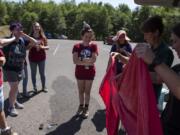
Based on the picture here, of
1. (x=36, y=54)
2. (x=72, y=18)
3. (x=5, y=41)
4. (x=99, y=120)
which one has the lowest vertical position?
(x=72, y=18)

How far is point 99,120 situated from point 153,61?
18.3ft

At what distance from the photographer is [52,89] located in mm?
11086

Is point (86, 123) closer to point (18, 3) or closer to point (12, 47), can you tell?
point (12, 47)

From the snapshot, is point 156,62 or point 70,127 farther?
point 70,127

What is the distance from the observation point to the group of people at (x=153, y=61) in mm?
2414

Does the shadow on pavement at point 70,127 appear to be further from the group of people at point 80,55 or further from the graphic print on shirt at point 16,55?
the graphic print on shirt at point 16,55

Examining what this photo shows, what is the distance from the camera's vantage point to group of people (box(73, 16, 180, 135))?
7.92 feet

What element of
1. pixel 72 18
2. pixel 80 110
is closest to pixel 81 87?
pixel 80 110

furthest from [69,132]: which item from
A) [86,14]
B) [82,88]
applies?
[86,14]

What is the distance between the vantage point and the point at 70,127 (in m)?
7.34

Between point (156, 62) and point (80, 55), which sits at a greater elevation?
point (156, 62)

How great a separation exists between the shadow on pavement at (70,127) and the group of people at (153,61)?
0.27m

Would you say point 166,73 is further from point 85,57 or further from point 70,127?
point 85,57

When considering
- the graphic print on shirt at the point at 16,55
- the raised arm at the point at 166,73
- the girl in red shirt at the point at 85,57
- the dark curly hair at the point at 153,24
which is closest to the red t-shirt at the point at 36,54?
the graphic print on shirt at the point at 16,55
